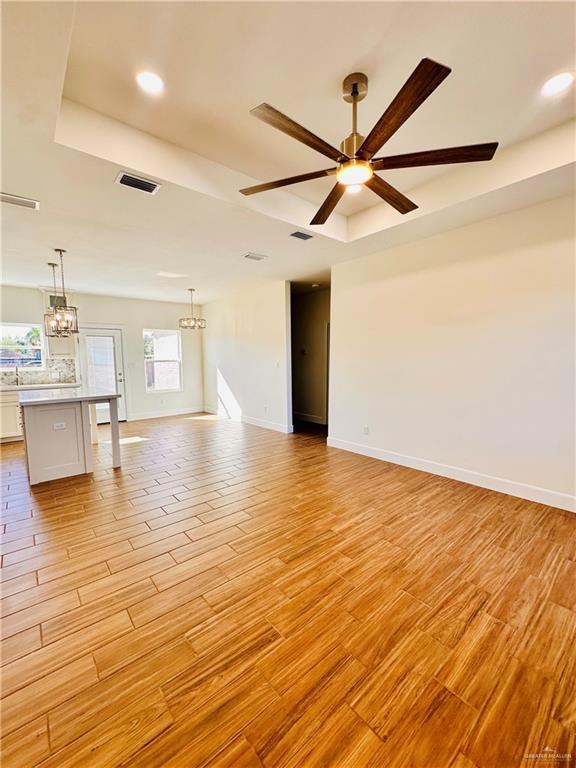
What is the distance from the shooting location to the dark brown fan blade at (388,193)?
2151 mm

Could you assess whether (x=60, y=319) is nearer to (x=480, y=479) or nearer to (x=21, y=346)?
(x=21, y=346)

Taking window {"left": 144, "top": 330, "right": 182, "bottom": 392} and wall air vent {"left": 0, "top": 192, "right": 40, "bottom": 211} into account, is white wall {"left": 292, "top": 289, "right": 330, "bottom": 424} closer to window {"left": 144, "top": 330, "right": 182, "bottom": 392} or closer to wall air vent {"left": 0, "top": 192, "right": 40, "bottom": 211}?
window {"left": 144, "top": 330, "right": 182, "bottom": 392}

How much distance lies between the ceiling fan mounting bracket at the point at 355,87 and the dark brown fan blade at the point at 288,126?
1.70 ft

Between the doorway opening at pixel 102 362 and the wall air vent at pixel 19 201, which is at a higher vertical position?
the wall air vent at pixel 19 201

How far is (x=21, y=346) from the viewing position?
19.5ft

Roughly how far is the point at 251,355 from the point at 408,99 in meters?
5.45

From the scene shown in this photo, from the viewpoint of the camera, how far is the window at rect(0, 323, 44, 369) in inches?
228

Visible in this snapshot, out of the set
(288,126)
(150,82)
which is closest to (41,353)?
(150,82)

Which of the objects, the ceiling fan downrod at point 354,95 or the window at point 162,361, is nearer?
the ceiling fan downrod at point 354,95

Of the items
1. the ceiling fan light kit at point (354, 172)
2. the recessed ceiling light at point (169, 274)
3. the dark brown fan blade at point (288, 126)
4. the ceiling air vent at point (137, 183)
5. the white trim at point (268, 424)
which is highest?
the recessed ceiling light at point (169, 274)

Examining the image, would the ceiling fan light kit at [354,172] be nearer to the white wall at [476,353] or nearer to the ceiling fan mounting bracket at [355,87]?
the ceiling fan mounting bracket at [355,87]

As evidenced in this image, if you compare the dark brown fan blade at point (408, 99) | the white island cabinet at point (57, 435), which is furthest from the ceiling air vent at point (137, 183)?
the white island cabinet at point (57, 435)

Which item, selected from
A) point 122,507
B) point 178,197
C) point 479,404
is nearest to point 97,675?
point 122,507

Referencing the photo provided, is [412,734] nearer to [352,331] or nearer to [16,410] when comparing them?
[352,331]
